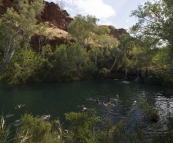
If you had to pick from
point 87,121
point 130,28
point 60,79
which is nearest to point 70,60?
point 60,79

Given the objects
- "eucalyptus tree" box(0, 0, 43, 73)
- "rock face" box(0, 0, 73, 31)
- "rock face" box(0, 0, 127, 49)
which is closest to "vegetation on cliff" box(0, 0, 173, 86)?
"eucalyptus tree" box(0, 0, 43, 73)

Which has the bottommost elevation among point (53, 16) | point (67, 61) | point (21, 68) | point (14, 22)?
point (21, 68)

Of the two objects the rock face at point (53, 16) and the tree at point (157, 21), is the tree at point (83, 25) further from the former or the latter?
the tree at point (157, 21)

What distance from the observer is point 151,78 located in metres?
49.5

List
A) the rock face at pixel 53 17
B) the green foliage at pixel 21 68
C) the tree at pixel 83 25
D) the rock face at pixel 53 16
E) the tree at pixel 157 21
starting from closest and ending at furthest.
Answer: the tree at pixel 157 21 → the green foliage at pixel 21 68 → the tree at pixel 83 25 → the rock face at pixel 53 17 → the rock face at pixel 53 16

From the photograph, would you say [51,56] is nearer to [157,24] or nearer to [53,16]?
[53,16]

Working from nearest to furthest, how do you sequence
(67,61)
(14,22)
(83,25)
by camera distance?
(14,22) < (67,61) < (83,25)

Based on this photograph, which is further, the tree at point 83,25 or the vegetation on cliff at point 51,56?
the tree at point 83,25

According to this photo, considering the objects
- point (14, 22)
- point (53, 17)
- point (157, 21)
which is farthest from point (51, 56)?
point (157, 21)

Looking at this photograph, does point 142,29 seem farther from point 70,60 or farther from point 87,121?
point 70,60

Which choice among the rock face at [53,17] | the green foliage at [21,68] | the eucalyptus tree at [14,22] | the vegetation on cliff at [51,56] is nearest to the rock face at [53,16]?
the rock face at [53,17]

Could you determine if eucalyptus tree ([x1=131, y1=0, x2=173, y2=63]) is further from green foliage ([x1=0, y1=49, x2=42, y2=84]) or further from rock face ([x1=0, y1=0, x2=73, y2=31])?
rock face ([x1=0, y1=0, x2=73, y2=31])

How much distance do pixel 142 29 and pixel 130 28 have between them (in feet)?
3.03

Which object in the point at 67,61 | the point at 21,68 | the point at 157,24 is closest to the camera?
the point at 157,24
